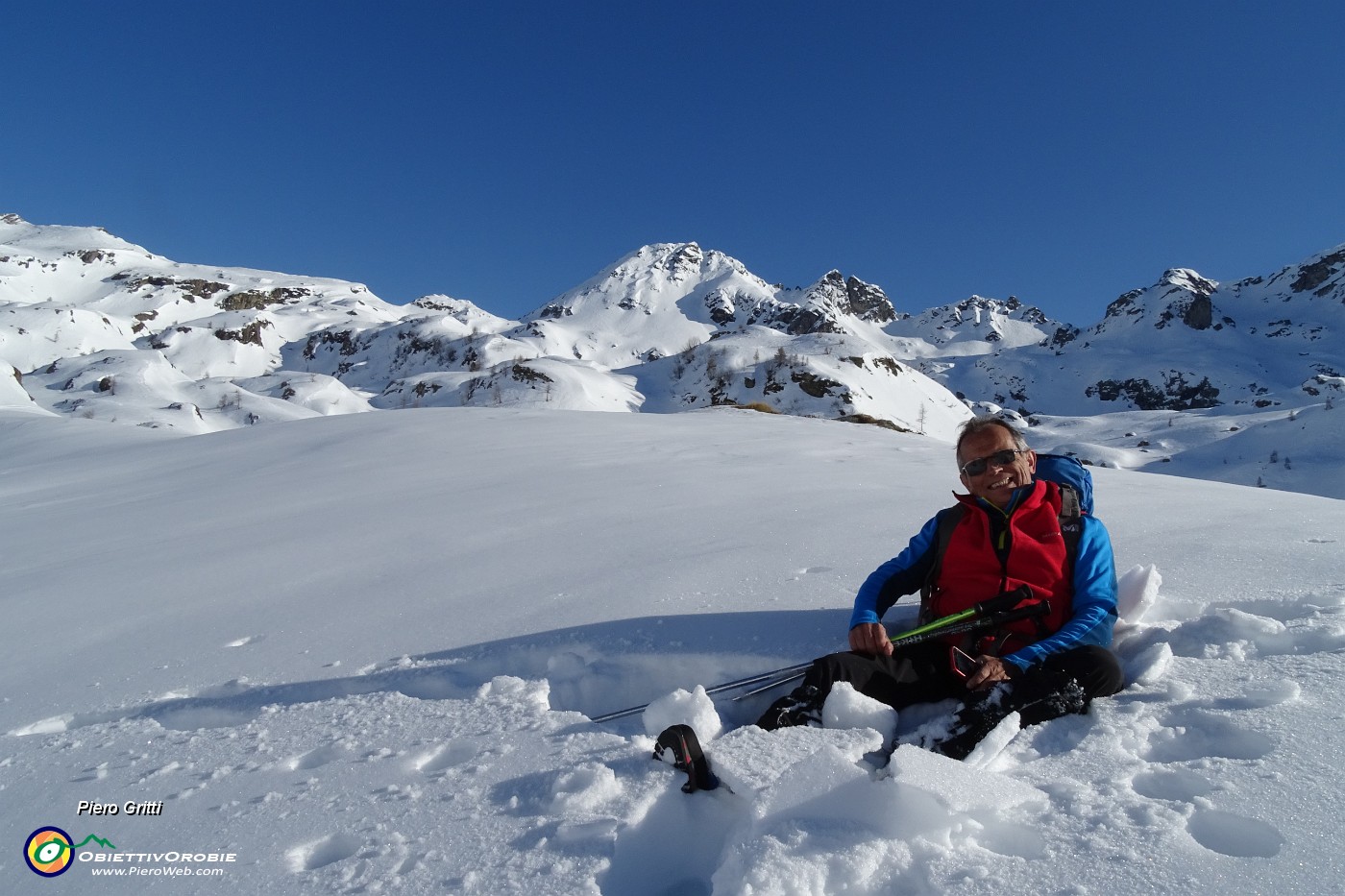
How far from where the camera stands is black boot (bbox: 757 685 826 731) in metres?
2.09

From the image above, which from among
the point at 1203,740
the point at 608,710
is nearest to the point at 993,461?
the point at 1203,740

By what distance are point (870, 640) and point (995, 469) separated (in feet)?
2.70

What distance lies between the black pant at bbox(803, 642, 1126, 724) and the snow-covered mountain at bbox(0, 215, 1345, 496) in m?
25.4

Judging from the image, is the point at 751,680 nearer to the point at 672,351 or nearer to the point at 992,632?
the point at 992,632

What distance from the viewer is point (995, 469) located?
2535mm

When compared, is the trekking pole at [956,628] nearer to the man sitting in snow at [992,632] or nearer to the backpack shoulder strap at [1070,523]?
the man sitting in snow at [992,632]

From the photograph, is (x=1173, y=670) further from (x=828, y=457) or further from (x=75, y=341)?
(x=75, y=341)

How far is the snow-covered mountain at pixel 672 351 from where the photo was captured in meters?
51.6

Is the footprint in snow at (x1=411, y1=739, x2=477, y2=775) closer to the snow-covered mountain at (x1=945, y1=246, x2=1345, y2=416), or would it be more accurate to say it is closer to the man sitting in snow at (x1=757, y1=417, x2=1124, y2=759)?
the man sitting in snow at (x1=757, y1=417, x2=1124, y2=759)

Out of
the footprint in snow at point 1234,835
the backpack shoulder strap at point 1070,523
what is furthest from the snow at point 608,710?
the backpack shoulder strap at point 1070,523

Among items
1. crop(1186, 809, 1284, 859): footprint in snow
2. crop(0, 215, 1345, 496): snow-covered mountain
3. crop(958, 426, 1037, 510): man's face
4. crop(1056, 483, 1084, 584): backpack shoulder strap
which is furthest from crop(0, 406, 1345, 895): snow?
crop(0, 215, 1345, 496): snow-covered mountain

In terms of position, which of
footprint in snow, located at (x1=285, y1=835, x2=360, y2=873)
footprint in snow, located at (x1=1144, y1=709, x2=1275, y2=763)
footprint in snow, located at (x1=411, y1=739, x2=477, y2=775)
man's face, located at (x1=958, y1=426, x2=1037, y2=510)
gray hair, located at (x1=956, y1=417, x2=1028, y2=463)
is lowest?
footprint in snow, located at (x1=285, y1=835, x2=360, y2=873)

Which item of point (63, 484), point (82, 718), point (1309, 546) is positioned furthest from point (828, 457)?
point (63, 484)

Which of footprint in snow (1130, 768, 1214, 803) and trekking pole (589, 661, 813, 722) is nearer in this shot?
footprint in snow (1130, 768, 1214, 803)
